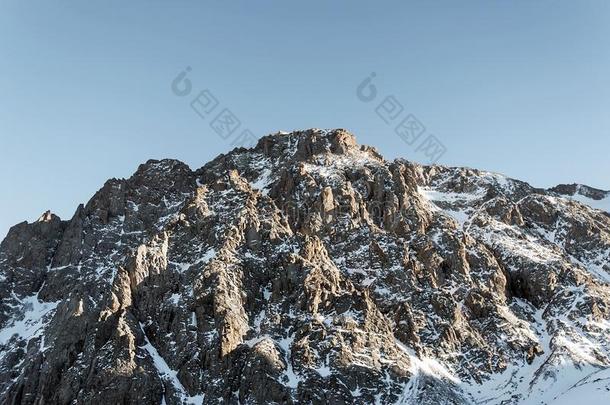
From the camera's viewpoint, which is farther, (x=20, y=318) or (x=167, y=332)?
(x=20, y=318)

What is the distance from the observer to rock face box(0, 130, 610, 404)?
114 meters

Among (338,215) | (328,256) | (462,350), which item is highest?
(338,215)

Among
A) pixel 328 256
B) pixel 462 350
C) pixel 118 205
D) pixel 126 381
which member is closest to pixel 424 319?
pixel 462 350

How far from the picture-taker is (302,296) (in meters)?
128

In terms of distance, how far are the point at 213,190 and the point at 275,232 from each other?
26159 mm

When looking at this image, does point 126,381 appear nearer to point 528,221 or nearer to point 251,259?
point 251,259

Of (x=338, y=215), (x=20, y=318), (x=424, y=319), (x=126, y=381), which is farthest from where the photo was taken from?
(x=338, y=215)

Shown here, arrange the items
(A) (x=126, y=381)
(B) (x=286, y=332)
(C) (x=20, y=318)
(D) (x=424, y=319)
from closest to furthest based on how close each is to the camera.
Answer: (A) (x=126, y=381), (B) (x=286, y=332), (D) (x=424, y=319), (C) (x=20, y=318)

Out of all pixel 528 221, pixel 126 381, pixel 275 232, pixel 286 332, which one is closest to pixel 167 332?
pixel 126 381

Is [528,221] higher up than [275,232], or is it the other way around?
[528,221]

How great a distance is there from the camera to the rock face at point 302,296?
11412 centimetres

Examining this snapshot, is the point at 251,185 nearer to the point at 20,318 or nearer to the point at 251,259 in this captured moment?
the point at 251,259

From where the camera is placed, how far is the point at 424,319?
133000 mm

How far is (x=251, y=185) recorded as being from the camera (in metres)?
182
